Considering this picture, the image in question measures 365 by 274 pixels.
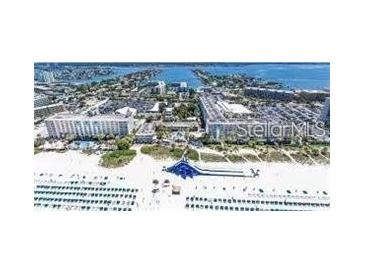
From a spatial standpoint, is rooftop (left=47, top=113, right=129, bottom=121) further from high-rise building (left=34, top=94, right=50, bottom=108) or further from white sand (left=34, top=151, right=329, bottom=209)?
white sand (left=34, top=151, right=329, bottom=209)

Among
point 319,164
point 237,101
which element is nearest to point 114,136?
point 237,101

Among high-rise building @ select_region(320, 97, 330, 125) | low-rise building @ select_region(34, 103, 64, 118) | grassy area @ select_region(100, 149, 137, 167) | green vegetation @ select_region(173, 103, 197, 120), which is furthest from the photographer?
green vegetation @ select_region(173, 103, 197, 120)

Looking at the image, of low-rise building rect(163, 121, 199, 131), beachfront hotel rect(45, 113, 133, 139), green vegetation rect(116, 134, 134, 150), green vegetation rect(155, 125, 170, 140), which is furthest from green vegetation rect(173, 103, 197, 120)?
green vegetation rect(116, 134, 134, 150)

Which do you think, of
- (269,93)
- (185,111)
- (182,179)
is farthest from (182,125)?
(269,93)

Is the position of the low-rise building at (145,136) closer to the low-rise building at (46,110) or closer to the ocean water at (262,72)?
the ocean water at (262,72)

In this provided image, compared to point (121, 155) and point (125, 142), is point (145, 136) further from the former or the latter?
point (121, 155)
